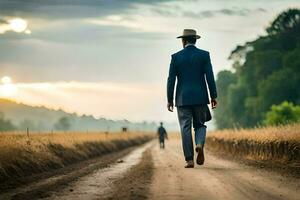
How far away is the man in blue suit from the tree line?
55.9m

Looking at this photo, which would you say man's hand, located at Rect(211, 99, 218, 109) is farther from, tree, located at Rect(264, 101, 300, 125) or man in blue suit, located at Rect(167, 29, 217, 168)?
tree, located at Rect(264, 101, 300, 125)

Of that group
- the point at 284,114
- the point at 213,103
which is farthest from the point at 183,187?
the point at 284,114

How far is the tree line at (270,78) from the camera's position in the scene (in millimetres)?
75062

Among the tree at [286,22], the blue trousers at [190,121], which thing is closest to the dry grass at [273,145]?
the blue trousers at [190,121]

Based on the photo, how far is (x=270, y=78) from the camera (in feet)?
253

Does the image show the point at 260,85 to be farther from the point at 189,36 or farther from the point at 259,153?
the point at 189,36

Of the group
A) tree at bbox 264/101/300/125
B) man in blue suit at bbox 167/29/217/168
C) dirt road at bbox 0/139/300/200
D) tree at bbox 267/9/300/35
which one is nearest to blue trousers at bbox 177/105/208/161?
man in blue suit at bbox 167/29/217/168

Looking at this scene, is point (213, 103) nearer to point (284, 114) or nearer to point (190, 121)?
point (190, 121)

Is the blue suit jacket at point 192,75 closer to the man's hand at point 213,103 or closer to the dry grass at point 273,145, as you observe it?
the man's hand at point 213,103

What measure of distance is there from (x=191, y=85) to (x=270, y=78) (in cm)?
6536

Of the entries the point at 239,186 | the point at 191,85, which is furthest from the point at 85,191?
the point at 191,85

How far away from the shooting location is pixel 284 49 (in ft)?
284

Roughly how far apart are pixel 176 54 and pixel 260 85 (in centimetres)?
6844

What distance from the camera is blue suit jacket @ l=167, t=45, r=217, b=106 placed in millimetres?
13516
